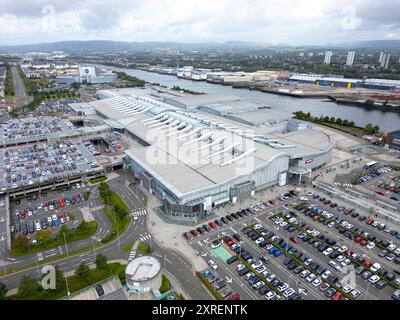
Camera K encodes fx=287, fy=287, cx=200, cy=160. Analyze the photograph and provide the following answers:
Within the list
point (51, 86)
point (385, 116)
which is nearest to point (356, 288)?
point (385, 116)

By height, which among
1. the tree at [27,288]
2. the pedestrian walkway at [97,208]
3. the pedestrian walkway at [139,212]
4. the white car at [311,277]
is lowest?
the pedestrian walkway at [97,208]

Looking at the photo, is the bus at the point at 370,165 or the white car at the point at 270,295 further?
the bus at the point at 370,165

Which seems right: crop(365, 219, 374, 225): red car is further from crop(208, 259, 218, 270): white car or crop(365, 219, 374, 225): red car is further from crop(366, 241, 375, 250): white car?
crop(208, 259, 218, 270): white car

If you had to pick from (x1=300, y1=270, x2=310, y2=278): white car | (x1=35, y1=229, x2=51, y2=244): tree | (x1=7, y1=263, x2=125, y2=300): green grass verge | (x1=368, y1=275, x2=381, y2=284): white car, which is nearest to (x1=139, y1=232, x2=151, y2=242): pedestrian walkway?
(x1=7, y1=263, x2=125, y2=300): green grass verge

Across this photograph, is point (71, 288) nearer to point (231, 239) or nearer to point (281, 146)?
point (231, 239)

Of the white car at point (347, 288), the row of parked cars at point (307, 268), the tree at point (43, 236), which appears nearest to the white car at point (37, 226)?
the tree at point (43, 236)

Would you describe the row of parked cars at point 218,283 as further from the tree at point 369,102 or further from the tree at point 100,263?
the tree at point 369,102

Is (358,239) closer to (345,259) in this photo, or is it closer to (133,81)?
(345,259)
